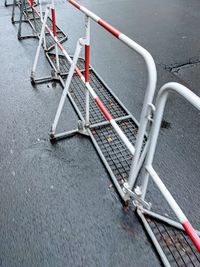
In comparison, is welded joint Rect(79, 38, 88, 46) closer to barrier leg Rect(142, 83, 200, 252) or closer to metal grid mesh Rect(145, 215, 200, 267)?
barrier leg Rect(142, 83, 200, 252)

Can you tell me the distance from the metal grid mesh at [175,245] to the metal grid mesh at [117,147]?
521mm

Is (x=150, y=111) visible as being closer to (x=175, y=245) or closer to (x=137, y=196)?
(x=137, y=196)

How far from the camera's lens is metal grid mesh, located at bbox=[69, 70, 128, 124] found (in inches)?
122

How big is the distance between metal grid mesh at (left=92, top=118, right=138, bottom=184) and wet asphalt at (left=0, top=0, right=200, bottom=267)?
11cm

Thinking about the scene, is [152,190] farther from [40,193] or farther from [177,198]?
[40,193]

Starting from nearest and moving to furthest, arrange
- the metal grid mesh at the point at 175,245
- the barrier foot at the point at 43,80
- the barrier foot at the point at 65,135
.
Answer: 1. the metal grid mesh at the point at 175,245
2. the barrier foot at the point at 65,135
3. the barrier foot at the point at 43,80

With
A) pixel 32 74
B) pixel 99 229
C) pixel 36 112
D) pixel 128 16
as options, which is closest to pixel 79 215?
pixel 99 229

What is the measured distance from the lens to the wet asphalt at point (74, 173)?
6.18ft

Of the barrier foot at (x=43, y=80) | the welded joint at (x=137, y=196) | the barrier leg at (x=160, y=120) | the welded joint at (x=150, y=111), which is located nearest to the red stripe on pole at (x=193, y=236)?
the barrier leg at (x=160, y=120)

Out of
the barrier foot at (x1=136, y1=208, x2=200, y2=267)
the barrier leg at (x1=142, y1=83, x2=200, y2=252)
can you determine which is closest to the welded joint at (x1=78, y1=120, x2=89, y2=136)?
the barrier foot at (x1=136, y1=208, x2=200, y2=267)

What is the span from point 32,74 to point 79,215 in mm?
2320

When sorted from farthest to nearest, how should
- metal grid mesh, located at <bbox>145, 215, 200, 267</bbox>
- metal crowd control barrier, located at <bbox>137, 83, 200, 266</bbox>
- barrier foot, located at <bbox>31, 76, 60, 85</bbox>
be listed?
1. barrier foot, located at <bbox>31, 76, 60, 85</bbox>
2. metal grid mesh, located at <bbox>145, 215, 200, 267</bbox>
3. metal crowd control barrier, located at <bbox>137, 83, 200, 266</bbox>

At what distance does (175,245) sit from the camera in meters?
1.88

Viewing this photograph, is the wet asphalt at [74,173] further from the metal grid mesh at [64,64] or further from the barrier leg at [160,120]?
the barrier leg at [160,120]
